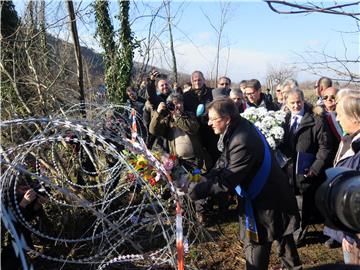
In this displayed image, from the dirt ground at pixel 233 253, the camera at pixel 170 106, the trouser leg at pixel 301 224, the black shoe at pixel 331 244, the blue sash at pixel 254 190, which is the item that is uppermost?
the camera at pixel 170 106

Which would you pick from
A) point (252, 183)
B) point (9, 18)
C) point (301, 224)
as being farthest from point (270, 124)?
point (9, 18)

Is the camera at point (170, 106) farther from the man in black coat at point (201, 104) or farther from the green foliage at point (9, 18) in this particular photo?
the green foliage at point (9, 18)

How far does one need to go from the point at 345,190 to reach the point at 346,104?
1.46 m

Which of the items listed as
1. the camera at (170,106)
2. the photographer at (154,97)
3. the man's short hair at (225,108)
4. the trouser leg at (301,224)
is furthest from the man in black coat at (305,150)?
the photographer at (154,97)

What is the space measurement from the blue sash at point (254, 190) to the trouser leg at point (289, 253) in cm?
67

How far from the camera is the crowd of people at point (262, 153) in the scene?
119 inches

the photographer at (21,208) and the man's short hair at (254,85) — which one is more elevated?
the man's short hair at (254,85)

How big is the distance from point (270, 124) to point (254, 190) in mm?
1520

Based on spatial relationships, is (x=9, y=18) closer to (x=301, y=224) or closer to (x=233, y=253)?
(x=233, y=253)

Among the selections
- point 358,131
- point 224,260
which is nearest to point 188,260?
point 224,260

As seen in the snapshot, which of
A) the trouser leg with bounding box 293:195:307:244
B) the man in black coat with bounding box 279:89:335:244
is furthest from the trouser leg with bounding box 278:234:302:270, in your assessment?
the trouser leg with bounding box 293:195:307:244

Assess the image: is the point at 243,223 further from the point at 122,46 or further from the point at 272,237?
the point at 122,46

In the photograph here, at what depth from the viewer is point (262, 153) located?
311cm

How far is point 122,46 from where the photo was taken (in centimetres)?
1302
